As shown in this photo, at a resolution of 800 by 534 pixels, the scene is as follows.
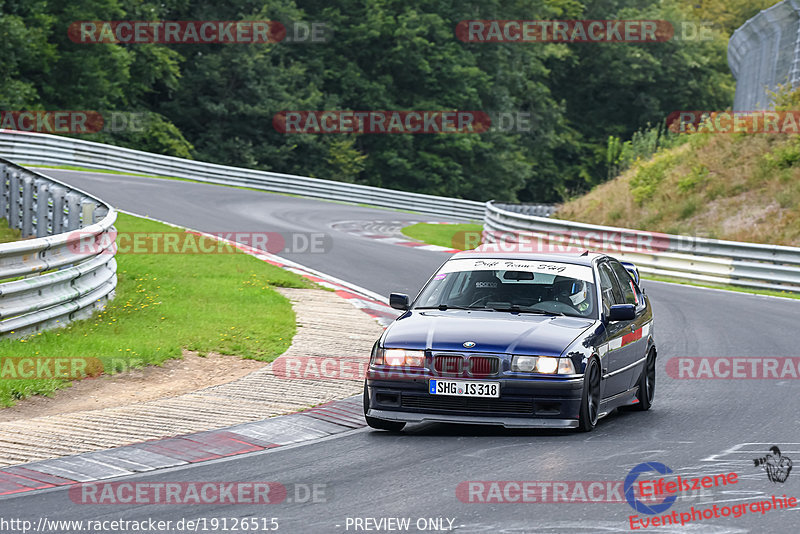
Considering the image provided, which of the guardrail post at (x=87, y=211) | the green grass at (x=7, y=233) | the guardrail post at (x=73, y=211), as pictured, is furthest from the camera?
the green grass at (x=7, y=233)

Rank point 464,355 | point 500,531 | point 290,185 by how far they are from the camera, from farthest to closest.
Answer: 1. point 290,185
2. point 464,355
3. point 500,531

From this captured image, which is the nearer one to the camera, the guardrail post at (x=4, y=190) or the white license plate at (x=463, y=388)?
the white license plate at (x=463, y=388)

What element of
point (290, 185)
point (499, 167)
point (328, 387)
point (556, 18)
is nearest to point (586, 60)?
point (556, 18)

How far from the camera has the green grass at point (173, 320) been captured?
1098 centimetres

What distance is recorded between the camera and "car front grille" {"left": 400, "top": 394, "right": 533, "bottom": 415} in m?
8.56

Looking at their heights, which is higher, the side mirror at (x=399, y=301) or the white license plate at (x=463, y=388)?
the side mirror at (x=399, y=301)

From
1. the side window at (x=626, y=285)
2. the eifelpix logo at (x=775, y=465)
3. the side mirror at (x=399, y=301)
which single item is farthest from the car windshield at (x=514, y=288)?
the eifelpix logo at (x=775, y=465)

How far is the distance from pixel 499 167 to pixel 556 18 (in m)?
18.2

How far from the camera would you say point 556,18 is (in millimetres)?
78938

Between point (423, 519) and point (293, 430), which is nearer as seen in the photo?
point (423, 519)

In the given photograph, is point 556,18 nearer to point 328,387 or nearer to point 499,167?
point 499,167

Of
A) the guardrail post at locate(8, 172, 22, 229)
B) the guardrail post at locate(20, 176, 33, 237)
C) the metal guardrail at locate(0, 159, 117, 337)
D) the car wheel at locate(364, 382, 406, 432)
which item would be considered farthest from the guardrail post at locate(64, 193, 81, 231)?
the car wheel at locate(364, 382, 406, 432)

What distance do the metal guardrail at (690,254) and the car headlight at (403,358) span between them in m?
14.2

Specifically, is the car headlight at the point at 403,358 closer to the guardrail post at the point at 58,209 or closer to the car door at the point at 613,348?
the car door at the point at 613,348
